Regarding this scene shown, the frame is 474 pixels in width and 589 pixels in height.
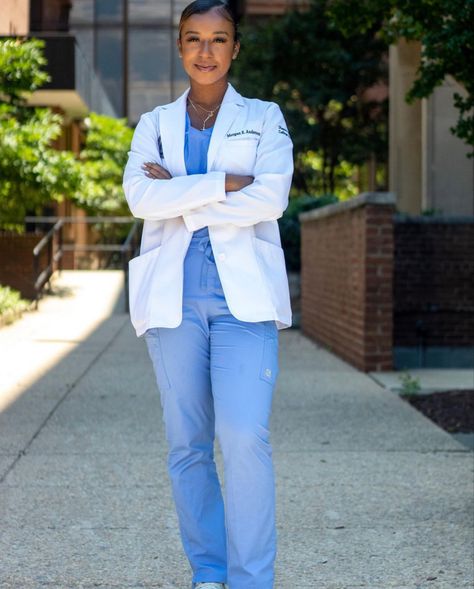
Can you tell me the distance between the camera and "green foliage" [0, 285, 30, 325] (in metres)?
16.9

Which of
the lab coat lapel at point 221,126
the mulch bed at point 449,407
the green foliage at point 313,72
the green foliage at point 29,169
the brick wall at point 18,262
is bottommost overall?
the mulch bed at point 449,407

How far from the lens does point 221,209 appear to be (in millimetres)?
3941

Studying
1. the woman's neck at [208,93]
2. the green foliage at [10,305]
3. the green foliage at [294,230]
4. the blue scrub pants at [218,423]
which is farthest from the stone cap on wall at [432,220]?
the blue scrub pants at [218,423]

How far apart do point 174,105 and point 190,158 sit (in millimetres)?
192

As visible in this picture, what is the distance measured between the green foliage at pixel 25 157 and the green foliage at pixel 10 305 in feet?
5.02

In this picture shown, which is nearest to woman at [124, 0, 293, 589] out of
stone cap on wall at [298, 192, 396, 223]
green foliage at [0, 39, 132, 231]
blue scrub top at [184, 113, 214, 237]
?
blue scrub top at [184, 113, 214, 237]

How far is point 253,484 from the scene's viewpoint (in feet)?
12.5

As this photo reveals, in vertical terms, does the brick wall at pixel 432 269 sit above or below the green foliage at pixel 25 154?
below

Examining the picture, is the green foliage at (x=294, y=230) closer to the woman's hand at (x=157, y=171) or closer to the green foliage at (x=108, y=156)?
the green foliage at (x=108, y=156)

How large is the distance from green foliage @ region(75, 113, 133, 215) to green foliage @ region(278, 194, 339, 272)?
28.0ft

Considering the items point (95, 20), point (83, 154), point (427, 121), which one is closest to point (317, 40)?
point (83, 154)

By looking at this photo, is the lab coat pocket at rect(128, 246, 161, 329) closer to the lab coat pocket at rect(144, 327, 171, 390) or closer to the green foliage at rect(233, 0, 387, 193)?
the lab coat pocket at rect(144, 327, 171, 390)

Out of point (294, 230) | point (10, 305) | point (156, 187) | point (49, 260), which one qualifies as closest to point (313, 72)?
point (294, 230)

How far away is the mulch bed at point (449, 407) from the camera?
884cm
